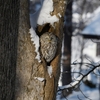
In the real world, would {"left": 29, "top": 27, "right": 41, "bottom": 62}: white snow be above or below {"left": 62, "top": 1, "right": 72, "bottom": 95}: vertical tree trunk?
above

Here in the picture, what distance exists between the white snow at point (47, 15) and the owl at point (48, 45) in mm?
200

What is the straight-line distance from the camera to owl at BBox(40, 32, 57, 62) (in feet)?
11.5

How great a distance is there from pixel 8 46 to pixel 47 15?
81cm

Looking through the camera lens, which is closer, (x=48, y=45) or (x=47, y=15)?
(x=48, y=45)

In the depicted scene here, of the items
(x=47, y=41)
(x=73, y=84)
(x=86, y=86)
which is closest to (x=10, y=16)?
(x=47, y=41)

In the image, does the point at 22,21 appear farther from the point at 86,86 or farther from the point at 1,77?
the point at 86,86

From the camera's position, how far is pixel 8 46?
10.1 feet

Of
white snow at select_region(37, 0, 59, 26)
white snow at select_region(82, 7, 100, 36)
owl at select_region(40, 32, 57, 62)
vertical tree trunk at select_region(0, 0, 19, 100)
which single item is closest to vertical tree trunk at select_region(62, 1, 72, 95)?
white snow at select_region(82, 7, 100, 36)

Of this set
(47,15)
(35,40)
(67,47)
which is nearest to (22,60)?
(35,40)

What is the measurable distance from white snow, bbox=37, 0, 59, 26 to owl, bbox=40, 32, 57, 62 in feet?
0.66

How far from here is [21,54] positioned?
3406 millimetres

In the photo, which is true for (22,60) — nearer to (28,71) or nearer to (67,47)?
(28,71)

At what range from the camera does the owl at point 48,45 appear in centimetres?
350

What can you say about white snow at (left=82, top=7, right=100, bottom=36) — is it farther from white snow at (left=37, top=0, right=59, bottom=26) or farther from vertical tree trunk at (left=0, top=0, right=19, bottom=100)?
vertical tree trunk at (left=0, top=0, right=19, bottom=100)
